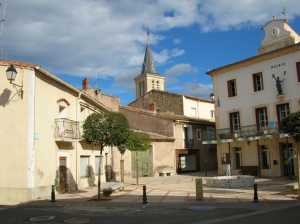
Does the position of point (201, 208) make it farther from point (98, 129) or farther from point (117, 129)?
point (98, 129)

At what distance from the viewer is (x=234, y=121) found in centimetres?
3178

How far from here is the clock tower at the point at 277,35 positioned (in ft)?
105


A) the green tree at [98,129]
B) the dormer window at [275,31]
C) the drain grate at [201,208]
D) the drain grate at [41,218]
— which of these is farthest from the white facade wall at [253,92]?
the drain grate at [41,218]

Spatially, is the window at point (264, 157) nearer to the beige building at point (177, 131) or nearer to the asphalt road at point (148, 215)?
the beige building at point (177, 131)

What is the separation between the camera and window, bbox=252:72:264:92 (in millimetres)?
29953

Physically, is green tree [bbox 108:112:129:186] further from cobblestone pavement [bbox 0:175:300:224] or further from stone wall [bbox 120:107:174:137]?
stone wall [bbox 120:107:174:137]

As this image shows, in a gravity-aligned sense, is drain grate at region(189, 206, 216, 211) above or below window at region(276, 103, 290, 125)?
below

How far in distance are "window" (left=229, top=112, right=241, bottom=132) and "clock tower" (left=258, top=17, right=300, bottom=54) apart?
640 cm

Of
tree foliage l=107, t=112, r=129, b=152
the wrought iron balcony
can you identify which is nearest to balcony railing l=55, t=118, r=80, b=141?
tree foliage l=107, t=112, r=129, b=152

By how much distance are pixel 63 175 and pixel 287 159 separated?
630 inches

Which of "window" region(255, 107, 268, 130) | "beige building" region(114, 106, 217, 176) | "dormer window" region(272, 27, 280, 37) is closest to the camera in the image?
"window" region(255, 107, 268, 130)

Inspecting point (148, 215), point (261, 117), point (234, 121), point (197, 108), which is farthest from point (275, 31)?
point (148, 215)

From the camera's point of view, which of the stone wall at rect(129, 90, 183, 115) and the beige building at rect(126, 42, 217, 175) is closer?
the beige building at rect(126, 42, 217, 175)

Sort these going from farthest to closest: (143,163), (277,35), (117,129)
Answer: (277,35)
(143,163)
(117,129)
